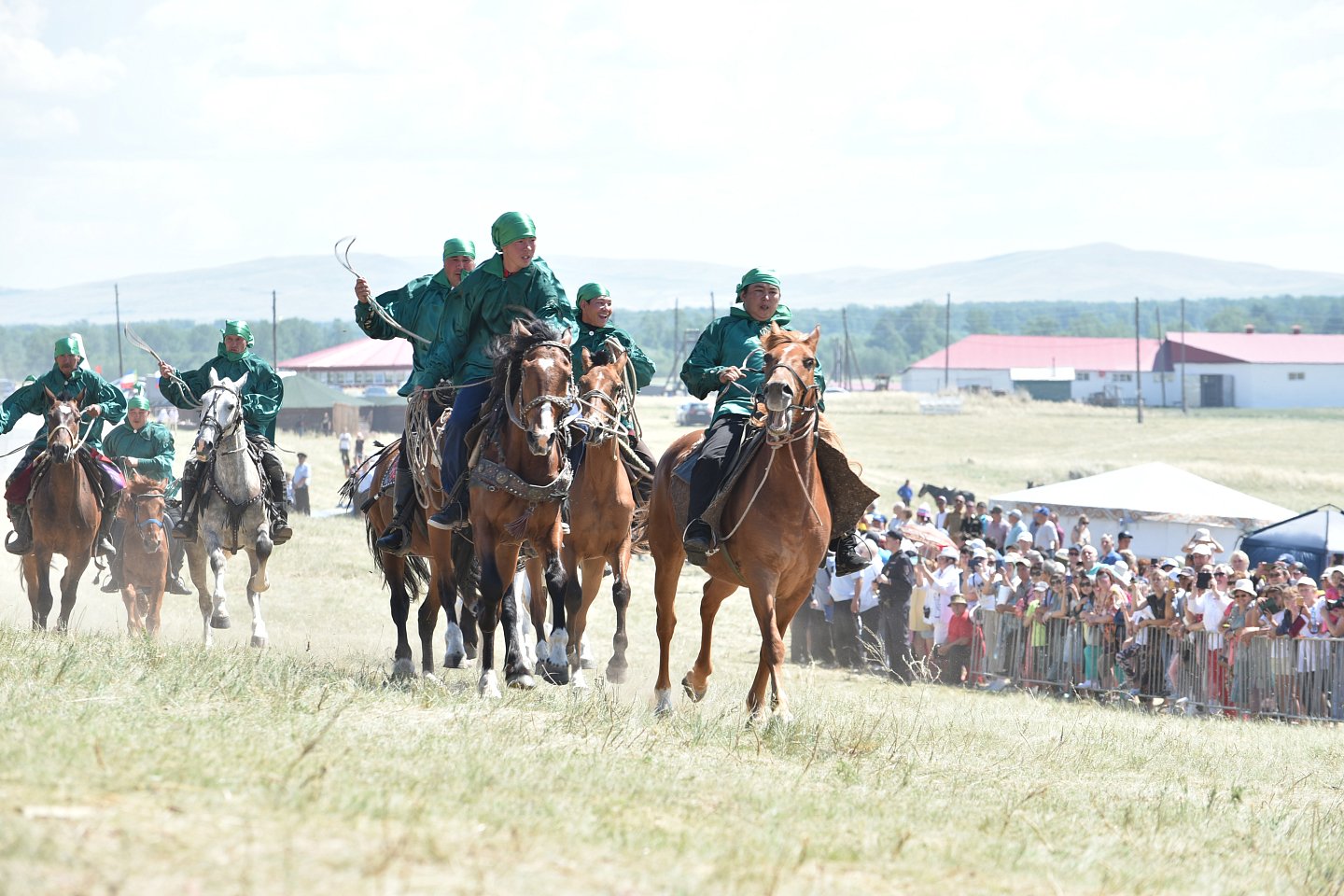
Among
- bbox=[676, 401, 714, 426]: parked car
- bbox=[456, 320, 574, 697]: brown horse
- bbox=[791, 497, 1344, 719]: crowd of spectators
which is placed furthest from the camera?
bbox=[676, 401, 714, 426]: parked car

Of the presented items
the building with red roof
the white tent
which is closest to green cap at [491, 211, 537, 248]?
the white tent

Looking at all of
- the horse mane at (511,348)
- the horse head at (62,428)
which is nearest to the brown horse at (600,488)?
the horse mane at (511,348)

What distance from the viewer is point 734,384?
1177 cm

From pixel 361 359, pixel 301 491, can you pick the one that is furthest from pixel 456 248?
pixel 361 359

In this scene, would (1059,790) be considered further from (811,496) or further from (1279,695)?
(1279,695)

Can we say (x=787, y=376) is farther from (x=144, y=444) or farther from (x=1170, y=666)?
(x=144, y=444)

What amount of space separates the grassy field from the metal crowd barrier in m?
1.92

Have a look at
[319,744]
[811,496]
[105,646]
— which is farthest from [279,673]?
[811,496]

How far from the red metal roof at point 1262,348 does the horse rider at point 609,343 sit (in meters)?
103

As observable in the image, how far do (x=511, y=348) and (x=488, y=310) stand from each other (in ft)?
3.17

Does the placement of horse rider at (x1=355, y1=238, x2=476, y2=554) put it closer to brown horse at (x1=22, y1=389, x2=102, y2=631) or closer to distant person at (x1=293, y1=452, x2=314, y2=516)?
brown horse at (x1=22, y1=389, x2=102, y2=631)

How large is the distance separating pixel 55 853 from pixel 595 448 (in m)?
7.72

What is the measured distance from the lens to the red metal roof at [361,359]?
115 meters

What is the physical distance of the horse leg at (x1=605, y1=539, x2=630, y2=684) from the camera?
13.1 meters
